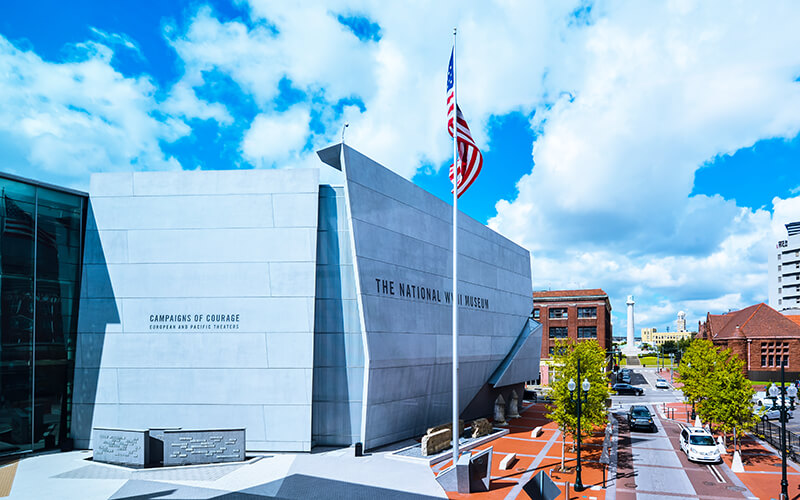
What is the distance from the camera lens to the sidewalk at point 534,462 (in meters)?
18.9

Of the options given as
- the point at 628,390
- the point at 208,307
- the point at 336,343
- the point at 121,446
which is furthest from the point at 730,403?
the point at 628,390

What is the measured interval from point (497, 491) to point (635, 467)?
8.41 metres

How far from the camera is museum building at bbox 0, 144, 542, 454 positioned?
22656 mm

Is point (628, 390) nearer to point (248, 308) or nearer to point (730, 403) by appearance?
point (730, 403)

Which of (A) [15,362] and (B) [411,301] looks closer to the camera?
(A) [15,362]

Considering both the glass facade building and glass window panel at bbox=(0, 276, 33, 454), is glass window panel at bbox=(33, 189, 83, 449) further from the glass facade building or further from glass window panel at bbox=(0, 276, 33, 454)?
glass window panel at bbox=(0, 276, 33, 454)

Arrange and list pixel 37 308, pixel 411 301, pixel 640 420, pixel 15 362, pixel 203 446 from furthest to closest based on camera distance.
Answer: pixel 640 420
pixel 411 301
pixel 37 308
pixel 15 362
pixel 203 446

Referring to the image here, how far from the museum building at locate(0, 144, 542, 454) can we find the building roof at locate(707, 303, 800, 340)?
6349 cm

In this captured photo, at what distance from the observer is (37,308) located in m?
22.7

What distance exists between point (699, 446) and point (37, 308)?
31.8 m

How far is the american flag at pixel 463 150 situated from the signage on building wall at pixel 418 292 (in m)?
6.21

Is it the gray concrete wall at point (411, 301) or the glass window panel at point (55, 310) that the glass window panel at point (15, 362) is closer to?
the glass window panel at point (55, 310)

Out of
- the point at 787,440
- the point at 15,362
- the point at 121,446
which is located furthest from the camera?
the point at 787,440

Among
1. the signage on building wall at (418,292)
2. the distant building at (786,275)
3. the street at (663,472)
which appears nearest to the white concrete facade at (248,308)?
the signage on building wall at (418,292)
